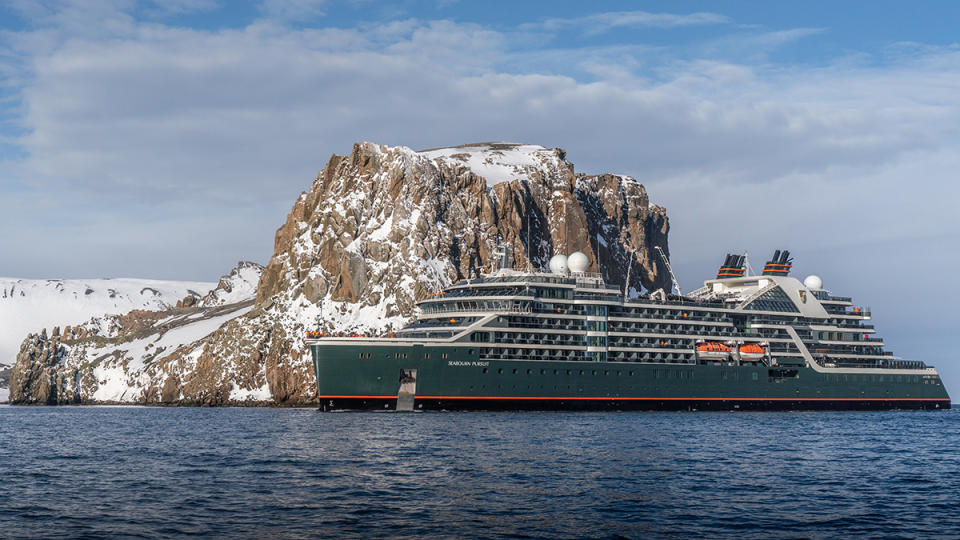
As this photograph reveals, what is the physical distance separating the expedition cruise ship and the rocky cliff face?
1546 inches

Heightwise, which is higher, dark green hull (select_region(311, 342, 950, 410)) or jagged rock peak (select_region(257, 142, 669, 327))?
jagged rock peak (select_region(257, 142, 669, 327))

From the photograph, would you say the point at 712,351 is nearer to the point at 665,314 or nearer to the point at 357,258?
the point at 665,314

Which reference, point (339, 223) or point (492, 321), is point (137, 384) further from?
point (492, 321)

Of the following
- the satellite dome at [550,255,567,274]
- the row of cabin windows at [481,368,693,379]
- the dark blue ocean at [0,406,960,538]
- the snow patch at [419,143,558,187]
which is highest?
the snow patch at [419,143,558,187]

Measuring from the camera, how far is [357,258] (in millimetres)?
141750

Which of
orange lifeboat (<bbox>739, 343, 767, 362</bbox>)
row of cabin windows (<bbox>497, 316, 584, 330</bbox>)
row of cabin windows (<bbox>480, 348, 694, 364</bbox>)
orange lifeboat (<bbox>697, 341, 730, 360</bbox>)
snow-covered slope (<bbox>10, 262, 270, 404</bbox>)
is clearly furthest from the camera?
snow-covered slope (<bbox>10, 262, 270, 404</bbox>)

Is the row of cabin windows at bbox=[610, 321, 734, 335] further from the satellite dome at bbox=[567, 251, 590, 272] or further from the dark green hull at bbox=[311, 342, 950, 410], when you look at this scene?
the satellite dome at bbox=[567, 251, 590, 272]

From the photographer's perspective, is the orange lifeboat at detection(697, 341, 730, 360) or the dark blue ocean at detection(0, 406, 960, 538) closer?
the dark blue ocean at detection(0, 406, 960, 538)

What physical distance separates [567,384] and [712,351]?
67.9 ft

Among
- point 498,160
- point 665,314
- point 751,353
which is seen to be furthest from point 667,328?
point 498,160

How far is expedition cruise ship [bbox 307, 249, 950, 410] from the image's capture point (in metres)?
83.6

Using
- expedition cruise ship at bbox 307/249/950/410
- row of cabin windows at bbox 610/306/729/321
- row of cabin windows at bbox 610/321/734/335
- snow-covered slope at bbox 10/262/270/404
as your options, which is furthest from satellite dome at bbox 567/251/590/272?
snow-covered slope at bbox 10/262/270/404

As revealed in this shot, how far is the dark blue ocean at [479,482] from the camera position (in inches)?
1156

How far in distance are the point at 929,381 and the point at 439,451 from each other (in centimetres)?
9034
